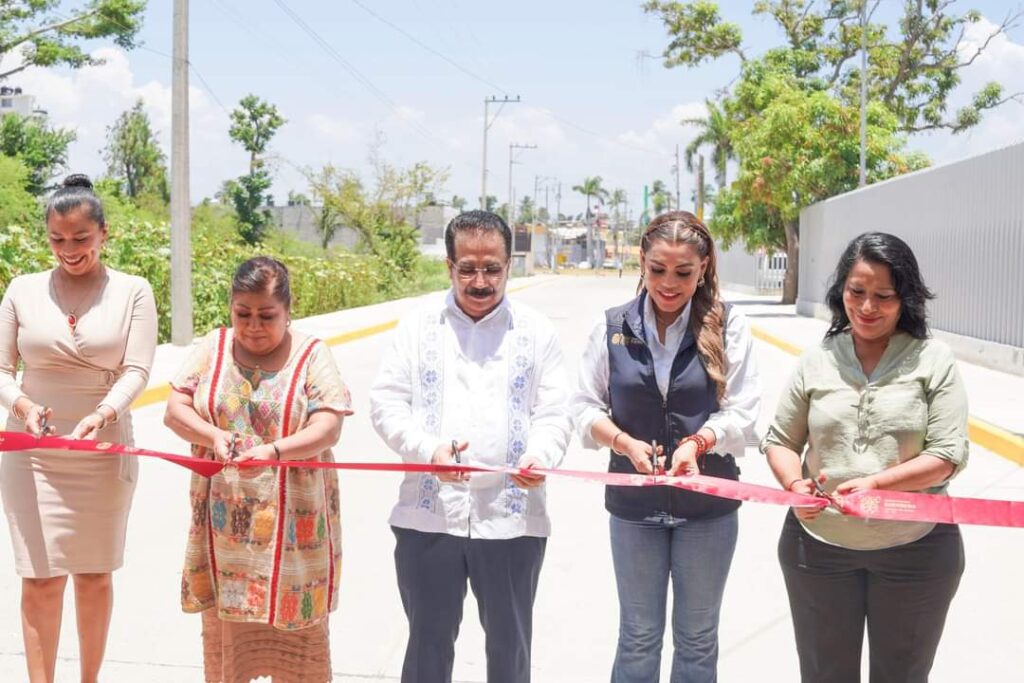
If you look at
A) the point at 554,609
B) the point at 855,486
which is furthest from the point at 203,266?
the point at 855,486

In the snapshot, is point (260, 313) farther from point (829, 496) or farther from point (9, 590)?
point (9, 590)

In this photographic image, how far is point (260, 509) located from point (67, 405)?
89cm

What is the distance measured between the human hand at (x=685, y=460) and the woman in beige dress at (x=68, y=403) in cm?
180

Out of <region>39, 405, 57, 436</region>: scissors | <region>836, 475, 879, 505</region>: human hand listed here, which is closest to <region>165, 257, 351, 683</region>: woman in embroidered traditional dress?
<region>39, 405, 57, 436</region>: scissors

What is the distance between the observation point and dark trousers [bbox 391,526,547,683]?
339 centimetres

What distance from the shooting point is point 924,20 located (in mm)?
34688

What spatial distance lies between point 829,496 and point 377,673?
7.00 feet

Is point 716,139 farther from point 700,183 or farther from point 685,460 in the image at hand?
point 685,460

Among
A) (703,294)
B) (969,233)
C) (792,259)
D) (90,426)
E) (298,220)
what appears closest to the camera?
(703,294)

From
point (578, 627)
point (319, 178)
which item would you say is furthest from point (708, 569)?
point (319, 178)

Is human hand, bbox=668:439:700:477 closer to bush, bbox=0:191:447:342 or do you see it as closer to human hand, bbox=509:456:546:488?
human hand, bbox=509:456:546:488

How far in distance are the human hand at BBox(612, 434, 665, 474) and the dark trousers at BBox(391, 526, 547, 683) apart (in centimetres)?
40

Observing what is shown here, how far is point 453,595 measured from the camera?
340 centimetres

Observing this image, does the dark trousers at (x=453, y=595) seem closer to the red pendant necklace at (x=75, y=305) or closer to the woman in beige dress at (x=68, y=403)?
the woman in beige dress at (x=68, y=403)
